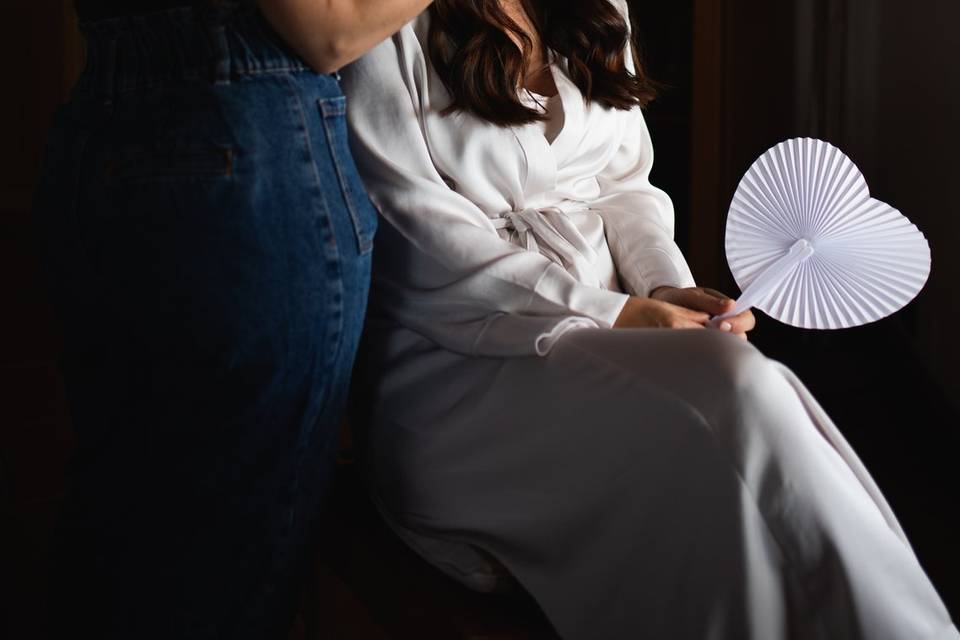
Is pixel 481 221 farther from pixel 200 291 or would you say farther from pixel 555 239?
pixel 200 291

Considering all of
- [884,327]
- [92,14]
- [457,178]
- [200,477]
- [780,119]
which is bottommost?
[884,327]

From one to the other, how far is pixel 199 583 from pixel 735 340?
22.7 inches

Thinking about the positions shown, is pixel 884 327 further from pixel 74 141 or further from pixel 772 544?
pixel 74 141

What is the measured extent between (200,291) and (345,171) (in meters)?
0.19

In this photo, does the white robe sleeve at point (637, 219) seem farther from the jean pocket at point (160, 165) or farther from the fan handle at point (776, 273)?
the jean pocket at point (160, 165)

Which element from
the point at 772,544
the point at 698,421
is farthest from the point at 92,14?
the point at 772,544

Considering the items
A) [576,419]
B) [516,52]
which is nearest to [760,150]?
[516,52]

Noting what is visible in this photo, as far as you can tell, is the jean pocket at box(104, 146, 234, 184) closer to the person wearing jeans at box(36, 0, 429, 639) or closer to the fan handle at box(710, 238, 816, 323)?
the person wearing jeans at box(36, 0, 429, 639)

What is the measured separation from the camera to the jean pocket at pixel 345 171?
0.94 meters

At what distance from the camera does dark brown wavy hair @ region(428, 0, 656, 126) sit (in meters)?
1.17

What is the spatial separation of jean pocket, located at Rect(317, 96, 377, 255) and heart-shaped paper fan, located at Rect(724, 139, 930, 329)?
0.42 meters

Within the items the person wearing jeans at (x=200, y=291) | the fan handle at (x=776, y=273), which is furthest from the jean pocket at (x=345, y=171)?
the fan handle at (x=776, y=273)

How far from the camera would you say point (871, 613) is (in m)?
0.84

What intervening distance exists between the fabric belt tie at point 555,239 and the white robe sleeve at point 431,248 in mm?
74
